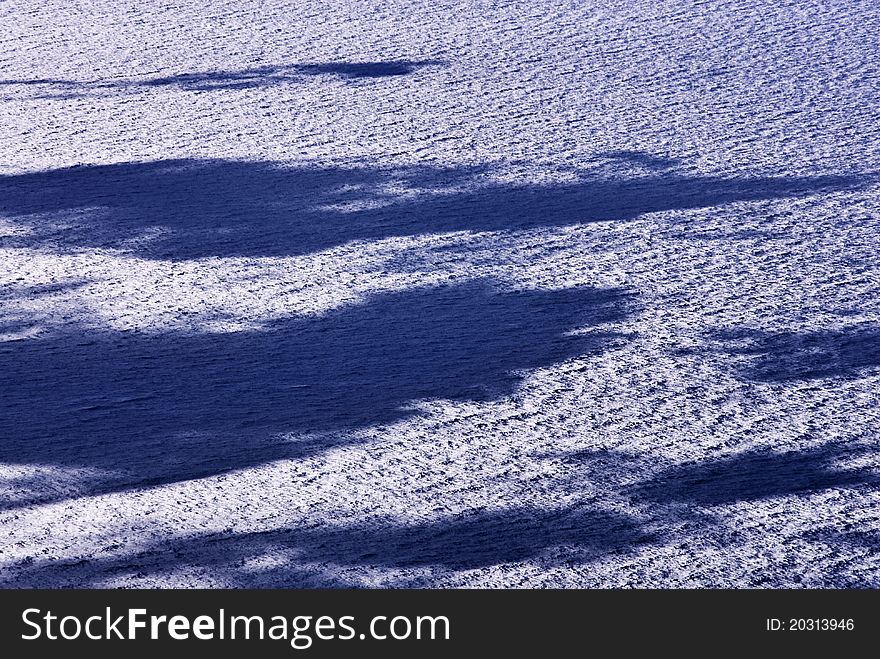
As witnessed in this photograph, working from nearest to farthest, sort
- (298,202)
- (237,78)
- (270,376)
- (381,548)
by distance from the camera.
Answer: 1. (381,548)
2. (270,376)
3. (298,202)
4. (237,78)

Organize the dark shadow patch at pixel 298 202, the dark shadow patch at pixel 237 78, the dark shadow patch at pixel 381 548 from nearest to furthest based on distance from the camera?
the dark shadow patch at pixel 381 548, the dark shadow patch at pixel 298 202, the dark shadow patch at pixel 237 78

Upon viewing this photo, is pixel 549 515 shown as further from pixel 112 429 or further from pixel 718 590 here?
pixel 112 429

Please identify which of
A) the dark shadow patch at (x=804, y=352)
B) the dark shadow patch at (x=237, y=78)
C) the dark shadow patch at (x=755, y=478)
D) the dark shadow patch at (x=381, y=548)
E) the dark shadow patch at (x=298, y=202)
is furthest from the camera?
the dark shadow patch at (x=237, y=78)

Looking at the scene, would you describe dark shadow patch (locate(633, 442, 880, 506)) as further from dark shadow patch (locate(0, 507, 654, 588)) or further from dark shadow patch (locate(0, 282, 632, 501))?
dark shadow patch (locate(0, 282, 632, 501))

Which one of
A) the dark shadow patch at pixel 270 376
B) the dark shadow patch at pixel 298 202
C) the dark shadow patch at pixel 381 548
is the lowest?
the dark shadow patch at pixel 381 548

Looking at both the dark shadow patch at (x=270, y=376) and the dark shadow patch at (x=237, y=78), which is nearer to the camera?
the dark shadow patch at (x=270, y=376)

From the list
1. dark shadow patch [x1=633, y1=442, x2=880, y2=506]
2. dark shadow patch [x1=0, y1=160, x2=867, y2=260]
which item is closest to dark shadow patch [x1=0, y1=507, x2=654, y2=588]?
dark shadow patch [x1=633, y1=442, x2=880, y2=506]

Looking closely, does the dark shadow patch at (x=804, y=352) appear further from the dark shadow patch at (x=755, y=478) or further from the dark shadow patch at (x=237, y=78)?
the dark shadow patch at (x=237, y=78)

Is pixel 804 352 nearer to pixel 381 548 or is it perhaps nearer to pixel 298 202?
A: pixel 381 548

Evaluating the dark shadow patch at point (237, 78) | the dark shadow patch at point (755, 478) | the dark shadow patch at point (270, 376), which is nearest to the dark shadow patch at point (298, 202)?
the dark shadow patch at point (270, 376)

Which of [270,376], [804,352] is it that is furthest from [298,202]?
[804,352]

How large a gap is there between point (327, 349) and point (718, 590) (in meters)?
0.65

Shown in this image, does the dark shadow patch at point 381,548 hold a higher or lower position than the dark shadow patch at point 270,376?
lower

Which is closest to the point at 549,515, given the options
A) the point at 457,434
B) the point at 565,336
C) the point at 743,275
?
the point at 457,434
